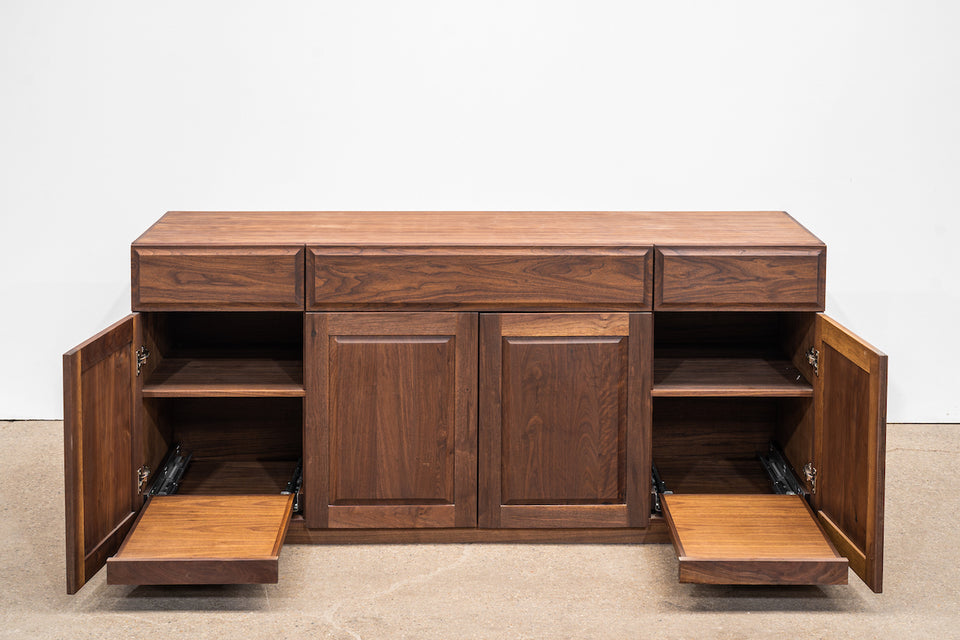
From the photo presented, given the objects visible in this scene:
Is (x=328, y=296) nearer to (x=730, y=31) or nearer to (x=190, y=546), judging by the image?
(x=190, y=546)

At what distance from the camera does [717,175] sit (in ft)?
16.0

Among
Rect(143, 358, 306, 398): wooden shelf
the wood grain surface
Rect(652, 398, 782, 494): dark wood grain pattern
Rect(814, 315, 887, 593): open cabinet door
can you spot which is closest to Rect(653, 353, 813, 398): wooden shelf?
the wood grain surface

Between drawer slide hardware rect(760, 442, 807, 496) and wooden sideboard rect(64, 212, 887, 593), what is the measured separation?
0.03m

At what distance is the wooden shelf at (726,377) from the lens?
3781 millimetres

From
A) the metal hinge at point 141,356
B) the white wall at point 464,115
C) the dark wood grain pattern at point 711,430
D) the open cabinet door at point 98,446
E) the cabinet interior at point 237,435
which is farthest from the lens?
the white wall at point 464,115

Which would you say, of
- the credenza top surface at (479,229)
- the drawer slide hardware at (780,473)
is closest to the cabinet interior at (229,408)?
the credenza top surface at (479,229)

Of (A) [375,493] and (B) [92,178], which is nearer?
(A) [375,493]

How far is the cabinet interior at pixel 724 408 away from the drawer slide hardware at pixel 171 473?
63.2 inches

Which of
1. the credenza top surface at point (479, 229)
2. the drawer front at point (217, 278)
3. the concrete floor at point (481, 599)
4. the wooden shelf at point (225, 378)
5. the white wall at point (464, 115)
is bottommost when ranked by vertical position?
the concrete floor at point (481, 599)

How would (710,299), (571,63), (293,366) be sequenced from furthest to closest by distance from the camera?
1. (571,63)
2. (293,366)
3. (710,299)

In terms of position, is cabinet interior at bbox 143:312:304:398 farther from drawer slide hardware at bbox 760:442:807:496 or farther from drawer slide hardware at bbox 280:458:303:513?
drawer slide hardware at bbox 760:442:807:496

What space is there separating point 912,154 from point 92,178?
326 centimetres

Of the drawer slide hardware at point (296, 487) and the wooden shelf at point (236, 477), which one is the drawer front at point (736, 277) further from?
the wooden shelf at point (236, 477)

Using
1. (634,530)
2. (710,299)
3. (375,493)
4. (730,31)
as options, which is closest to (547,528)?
(634,530)
